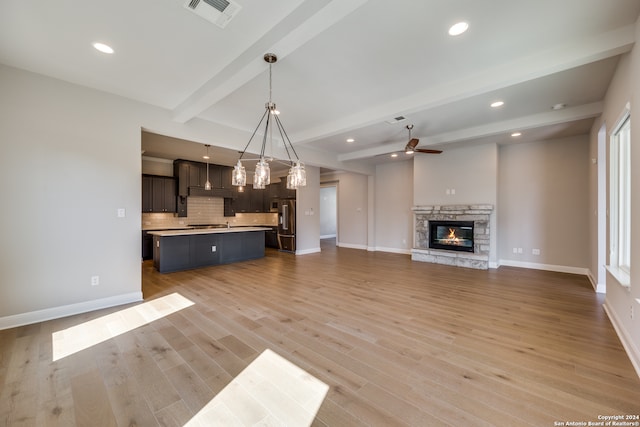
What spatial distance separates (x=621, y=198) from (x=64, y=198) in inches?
269

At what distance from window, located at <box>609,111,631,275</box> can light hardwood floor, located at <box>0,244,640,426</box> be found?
75 cm

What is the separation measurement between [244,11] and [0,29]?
2.27m

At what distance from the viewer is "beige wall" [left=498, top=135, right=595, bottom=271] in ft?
17.4

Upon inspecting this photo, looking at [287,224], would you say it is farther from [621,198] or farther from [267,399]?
[621,198]

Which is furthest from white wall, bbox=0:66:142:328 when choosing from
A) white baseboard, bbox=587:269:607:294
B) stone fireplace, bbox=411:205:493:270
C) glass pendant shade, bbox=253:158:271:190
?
white baseboard, bbox=587:269:607:294

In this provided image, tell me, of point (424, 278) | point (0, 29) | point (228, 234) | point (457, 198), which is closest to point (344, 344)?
point (424, 278)

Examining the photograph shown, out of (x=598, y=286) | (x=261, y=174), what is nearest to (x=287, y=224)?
(x=261, y=174)

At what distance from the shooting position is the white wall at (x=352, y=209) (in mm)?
9078

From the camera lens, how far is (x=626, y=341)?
2.43 meters

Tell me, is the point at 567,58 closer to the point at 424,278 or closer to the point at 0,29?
the point at 424,278

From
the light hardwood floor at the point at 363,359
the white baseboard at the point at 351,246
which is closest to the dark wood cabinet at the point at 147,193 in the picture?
the light hardwood floor at the point at 363,359

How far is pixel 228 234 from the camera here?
6434 mm

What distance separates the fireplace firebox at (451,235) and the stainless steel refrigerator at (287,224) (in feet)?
12.6

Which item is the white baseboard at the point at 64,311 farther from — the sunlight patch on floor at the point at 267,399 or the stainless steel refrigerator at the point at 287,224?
the stainless steel refrigerator at the point at 287,224
